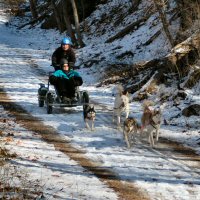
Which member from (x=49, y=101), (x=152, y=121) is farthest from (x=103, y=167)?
(x=49, y=101)

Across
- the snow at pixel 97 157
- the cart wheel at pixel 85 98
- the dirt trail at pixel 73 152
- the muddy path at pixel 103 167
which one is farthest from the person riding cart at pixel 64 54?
the muddy path at pixel 103 167

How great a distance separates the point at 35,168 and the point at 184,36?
10.4 metres

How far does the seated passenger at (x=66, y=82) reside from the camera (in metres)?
13.1

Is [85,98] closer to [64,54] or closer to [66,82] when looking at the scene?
[66,82]

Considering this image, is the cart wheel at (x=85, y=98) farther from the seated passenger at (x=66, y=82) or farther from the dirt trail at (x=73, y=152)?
the dirt trail at (x=73, y=152)

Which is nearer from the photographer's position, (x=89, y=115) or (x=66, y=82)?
(x=89, y=115)

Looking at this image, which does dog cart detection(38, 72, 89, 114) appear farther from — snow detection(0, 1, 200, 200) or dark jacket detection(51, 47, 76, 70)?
dark jacket detection(51, 47, 76, 70)

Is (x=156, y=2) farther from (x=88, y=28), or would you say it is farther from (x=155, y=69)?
(x=88, y=28)

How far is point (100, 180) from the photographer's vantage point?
7746 millimetres

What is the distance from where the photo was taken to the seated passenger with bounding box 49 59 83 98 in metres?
13.1

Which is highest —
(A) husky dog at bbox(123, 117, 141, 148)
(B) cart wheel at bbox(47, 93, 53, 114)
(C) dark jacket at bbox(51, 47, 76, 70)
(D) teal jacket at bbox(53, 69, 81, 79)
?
(C) dark jacket at bbox(51, 47, 76, 70)

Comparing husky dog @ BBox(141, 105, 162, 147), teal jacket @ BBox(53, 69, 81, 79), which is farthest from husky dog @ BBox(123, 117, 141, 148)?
teal jacket @ BBox(53, 69, 81, 79)

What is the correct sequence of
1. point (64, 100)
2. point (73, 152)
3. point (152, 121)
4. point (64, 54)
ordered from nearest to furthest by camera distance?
1. point (73, 152)
2. point (152, 121)
3. point (64, 100)
4. point (64, 54)

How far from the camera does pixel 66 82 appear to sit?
43.0 ft
